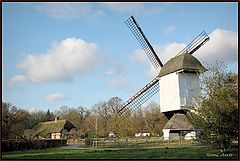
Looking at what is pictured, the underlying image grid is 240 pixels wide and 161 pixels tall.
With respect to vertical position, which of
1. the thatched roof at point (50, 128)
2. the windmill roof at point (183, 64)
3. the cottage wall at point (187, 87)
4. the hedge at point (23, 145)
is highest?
the windmill roof at point (183, 64)

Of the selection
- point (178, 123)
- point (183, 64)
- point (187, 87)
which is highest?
point (183, 64)

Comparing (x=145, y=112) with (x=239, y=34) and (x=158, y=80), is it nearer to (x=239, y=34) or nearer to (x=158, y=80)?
(x=158, y=80)

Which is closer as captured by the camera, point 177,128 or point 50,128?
point 177,128

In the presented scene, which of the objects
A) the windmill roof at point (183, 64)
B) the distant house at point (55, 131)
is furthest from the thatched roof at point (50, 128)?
the windmill roof at point (183, 64)

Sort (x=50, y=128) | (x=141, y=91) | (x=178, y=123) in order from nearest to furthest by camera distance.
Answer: (x=178, y=123)
(x=141, y=91)
(x=50, y=128)

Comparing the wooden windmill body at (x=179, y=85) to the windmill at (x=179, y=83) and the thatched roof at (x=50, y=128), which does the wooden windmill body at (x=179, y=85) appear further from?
the thatched roof at (x=50, y=128)

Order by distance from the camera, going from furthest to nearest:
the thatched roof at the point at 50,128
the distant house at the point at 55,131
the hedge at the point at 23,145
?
the thatched roof at the point at 50,128 < the distant house at the point at 55,131 < the hedge at the point at 23,145

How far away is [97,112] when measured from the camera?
65.9 m

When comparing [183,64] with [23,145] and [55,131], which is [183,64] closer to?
[23,145]

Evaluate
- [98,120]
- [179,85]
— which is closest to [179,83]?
[179,85]

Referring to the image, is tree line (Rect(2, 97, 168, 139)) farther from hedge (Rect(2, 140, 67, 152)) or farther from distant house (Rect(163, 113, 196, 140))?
distant house (Rect(163, 113, 196, 140))

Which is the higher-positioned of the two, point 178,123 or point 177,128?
point 178,123

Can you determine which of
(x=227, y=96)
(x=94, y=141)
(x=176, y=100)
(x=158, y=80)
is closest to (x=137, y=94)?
(x=158, y=80)

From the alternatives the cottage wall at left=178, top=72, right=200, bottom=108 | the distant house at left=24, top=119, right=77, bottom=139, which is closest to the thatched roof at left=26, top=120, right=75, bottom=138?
the distant house at left=24, top=119, right=77, bottom=139
